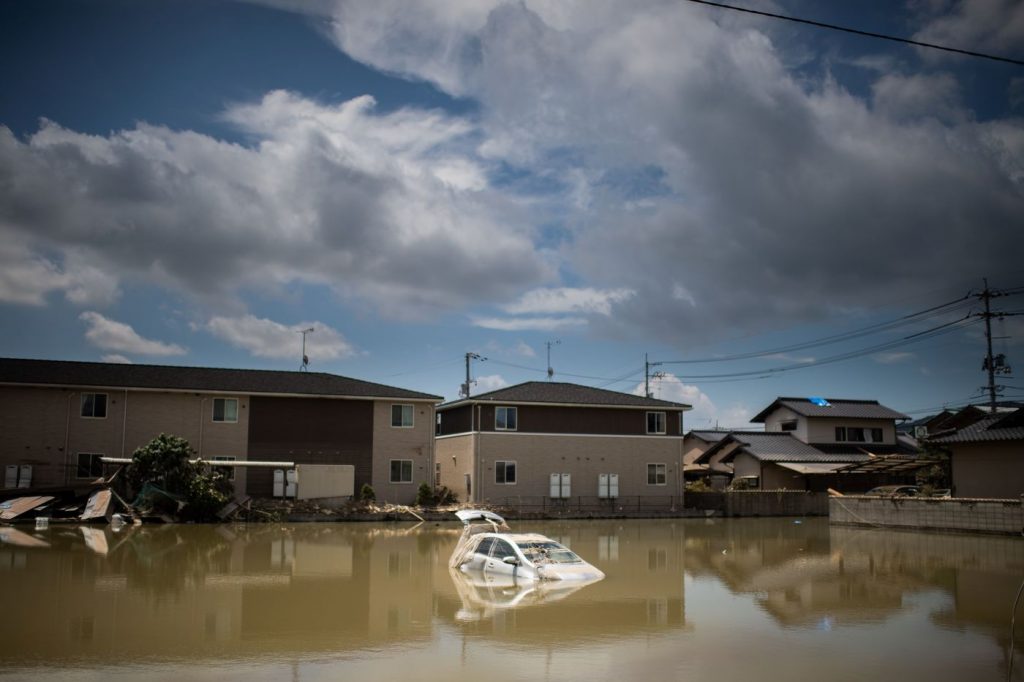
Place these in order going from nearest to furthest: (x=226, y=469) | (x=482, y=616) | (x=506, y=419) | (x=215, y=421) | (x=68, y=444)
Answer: (x=482, y=616) → (x=68, y=444) → (x=226, y=469) → (x=215, y=421) → (x=506, y=419)

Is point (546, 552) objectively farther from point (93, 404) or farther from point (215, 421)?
point (93, 404)

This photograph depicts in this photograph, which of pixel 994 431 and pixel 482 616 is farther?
pixel 994 431

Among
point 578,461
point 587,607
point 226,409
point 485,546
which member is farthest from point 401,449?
point 587,607

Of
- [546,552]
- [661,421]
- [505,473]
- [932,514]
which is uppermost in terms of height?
[661,421]

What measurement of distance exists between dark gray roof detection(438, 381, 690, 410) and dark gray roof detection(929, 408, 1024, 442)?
595 inches

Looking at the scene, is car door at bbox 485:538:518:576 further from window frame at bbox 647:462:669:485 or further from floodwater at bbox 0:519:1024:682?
window frame at bbox 647:462:669:485

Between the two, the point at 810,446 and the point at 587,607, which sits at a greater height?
the point at 810,446

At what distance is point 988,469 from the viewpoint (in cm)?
3616

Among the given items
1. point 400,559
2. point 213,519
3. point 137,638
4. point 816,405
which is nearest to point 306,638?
point 137,638

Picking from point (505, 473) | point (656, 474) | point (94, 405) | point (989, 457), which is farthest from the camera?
point (656, 474)

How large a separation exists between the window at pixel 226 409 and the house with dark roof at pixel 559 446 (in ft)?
38.9

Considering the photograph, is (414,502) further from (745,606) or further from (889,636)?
(889,636)

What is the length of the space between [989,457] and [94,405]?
131 ft

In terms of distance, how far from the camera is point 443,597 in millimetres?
16906
